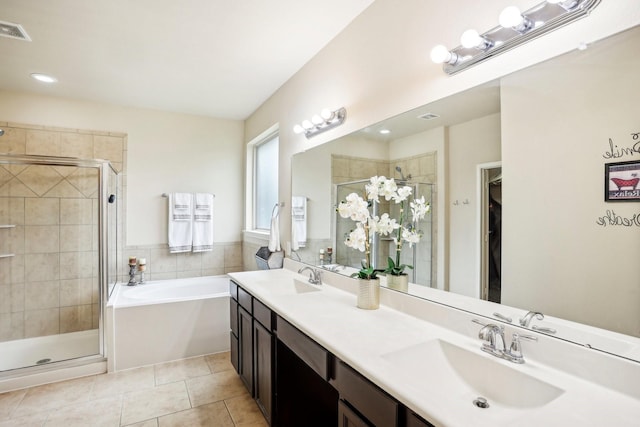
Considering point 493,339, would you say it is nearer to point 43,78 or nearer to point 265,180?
point 265,180

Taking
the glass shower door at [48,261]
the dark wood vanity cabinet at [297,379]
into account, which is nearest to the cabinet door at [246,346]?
the dark wood vanity cabinet at [297,379]

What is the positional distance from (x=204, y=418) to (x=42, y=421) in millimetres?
1042

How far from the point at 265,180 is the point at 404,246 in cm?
260

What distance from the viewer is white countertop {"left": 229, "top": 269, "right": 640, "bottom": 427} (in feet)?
2.69

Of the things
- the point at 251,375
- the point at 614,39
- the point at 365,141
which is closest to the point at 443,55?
the point at 614,39

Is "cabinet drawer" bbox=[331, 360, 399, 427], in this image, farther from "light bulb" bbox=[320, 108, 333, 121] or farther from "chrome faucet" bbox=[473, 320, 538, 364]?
"light bulb" bbox=[320, 108, 333, 121]

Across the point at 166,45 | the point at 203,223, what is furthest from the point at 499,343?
the point at 203,223

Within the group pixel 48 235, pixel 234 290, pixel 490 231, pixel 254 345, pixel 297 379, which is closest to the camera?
pixel 490 231

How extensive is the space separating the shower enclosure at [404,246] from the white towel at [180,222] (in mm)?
2414

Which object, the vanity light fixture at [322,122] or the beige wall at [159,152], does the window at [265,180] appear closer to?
the beige wall at [159,152]

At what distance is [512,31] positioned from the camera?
1.20 meters

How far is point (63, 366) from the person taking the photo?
2.73 m

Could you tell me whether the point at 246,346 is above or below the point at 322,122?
below

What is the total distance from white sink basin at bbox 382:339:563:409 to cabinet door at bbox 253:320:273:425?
0.93m
